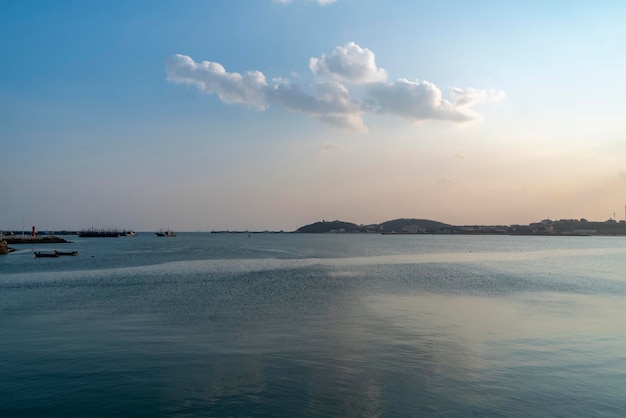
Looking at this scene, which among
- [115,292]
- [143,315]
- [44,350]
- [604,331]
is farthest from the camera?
[115,292]

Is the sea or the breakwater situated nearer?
the sea

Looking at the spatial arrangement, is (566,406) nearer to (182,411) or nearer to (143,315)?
(182,411)

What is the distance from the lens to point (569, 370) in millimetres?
15344

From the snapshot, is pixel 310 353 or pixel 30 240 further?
pixel 30 240

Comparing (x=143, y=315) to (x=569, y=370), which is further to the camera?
(x=143, y=315)

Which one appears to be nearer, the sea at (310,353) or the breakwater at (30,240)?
the sea at (310,353)

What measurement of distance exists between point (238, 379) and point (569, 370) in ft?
35.4

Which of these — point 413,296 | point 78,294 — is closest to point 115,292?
point 78,294

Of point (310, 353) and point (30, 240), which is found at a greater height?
point (30, 240)

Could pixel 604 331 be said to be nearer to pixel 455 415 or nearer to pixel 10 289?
pixel 455 415

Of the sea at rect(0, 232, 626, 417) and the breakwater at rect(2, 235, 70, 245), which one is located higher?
the breakwater at rect(2, 235, 70, 245)

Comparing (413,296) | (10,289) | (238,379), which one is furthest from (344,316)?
(10,289)

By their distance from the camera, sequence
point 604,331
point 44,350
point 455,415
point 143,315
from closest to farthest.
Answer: point 455,415 < point 44,350 < point 604,331 < point 143,315

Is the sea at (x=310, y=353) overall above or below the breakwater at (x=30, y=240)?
below
